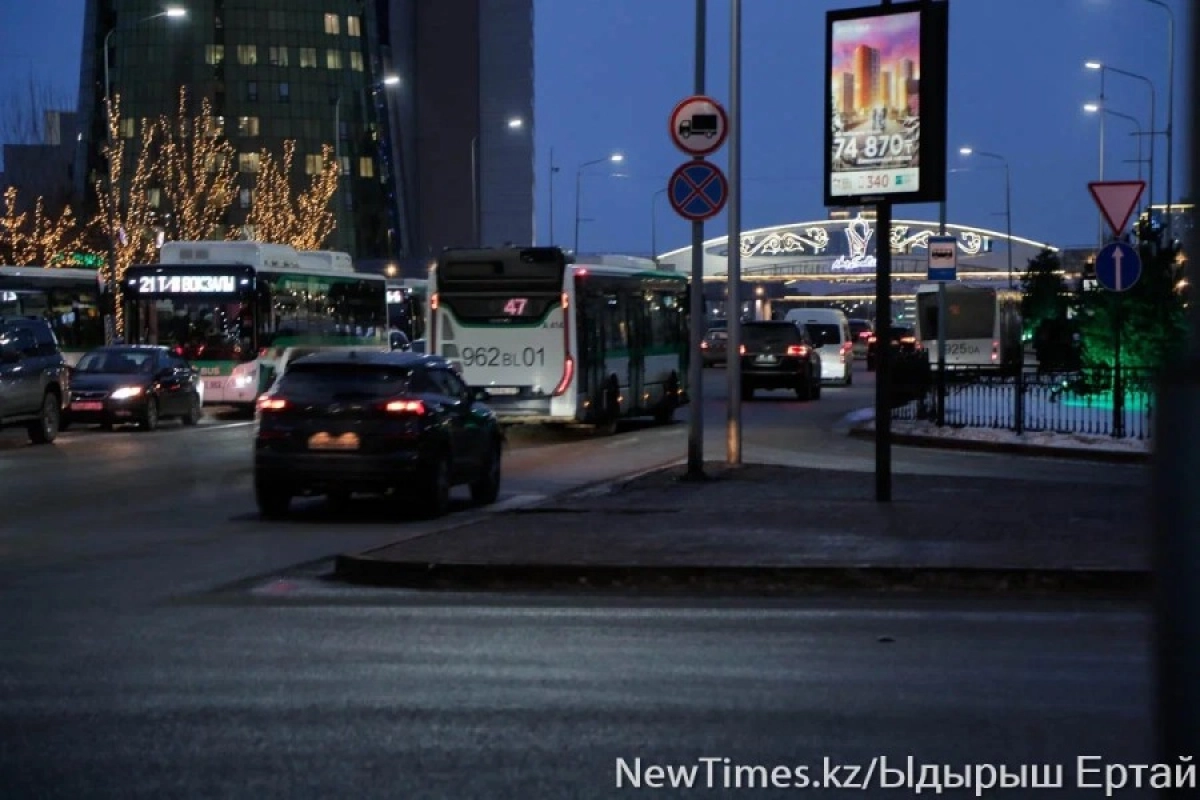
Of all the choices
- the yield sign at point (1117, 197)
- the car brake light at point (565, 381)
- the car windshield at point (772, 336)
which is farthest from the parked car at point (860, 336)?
the yield sign at point (1117, 197)

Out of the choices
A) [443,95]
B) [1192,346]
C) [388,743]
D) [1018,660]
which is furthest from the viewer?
[443,95]

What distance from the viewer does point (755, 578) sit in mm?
12797

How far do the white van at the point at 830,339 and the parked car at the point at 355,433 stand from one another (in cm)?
3668

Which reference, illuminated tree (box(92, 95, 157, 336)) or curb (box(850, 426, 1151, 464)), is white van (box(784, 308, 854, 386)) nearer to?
illuminated tree (box(92, 95, 157, 336))

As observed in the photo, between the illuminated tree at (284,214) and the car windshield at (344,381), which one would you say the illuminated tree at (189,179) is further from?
the car windshield at (344,381)

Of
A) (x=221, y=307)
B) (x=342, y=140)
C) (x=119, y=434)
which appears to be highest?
(x=342, y=140)

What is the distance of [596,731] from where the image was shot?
7984 millimetres

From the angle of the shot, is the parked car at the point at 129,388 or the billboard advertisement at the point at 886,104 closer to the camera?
the billboard advertisement at the point at 886,104

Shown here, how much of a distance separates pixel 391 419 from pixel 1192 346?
1464 cm

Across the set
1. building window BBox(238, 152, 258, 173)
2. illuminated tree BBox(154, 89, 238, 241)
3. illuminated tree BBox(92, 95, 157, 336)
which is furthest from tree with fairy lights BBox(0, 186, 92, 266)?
building window BBox(238, 152, 258, 173)

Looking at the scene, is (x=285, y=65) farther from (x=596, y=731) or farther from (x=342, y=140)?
(x=596, y=731)

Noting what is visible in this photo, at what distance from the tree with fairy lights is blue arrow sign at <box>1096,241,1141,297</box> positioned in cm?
4342

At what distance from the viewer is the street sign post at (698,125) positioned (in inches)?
828

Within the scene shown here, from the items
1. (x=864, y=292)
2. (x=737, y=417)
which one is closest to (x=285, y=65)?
(x=864, y=292)
